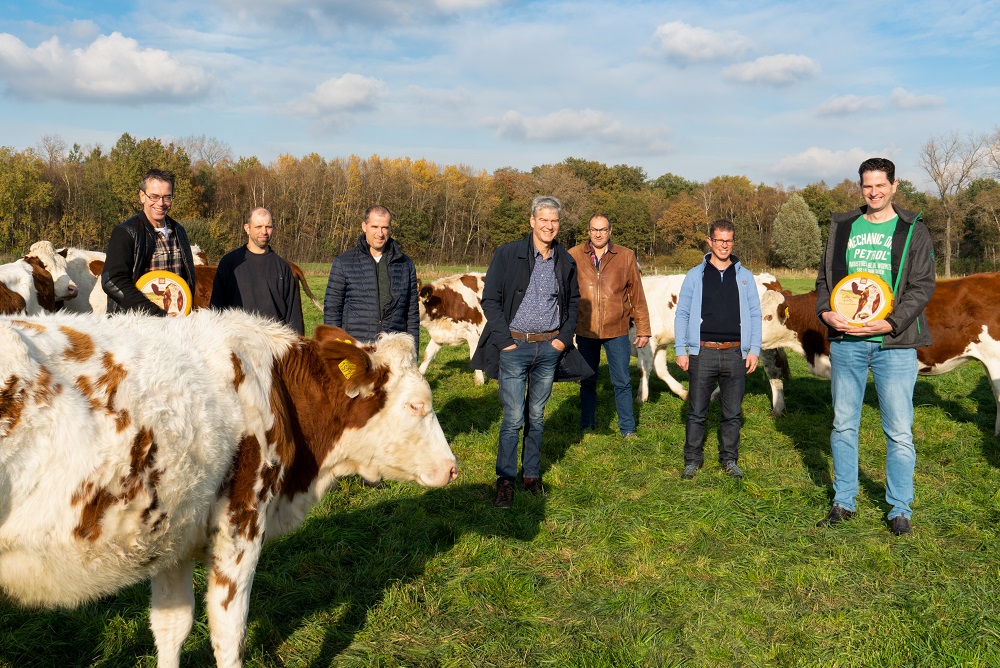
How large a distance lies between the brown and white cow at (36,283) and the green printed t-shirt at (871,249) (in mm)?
9079

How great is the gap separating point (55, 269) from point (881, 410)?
12089mm

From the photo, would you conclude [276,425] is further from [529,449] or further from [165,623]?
[529,449]

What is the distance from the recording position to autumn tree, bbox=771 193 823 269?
188ft

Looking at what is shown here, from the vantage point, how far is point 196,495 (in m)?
2.77

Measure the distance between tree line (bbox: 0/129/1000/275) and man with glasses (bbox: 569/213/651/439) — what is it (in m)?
34.7

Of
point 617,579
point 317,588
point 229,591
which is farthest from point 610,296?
point 229,591

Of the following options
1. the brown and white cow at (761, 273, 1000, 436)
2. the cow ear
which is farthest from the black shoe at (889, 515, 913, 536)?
the cow ear

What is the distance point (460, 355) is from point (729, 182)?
71227 millimetres

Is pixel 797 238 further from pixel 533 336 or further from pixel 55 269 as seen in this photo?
pixel 533 336

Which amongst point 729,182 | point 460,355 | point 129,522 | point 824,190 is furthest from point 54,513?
point 729,182

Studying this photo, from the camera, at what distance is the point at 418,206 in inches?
2443

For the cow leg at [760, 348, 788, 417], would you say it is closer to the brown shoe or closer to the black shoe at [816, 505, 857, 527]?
the black shoe at [816, 505, 857, 527]

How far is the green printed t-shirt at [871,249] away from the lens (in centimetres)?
497

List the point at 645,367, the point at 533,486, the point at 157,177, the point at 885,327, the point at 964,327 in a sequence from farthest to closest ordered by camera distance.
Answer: the point at 645,367
the point at 964,327
the point at 533,486
the point at 885,327
the point at 157,177
